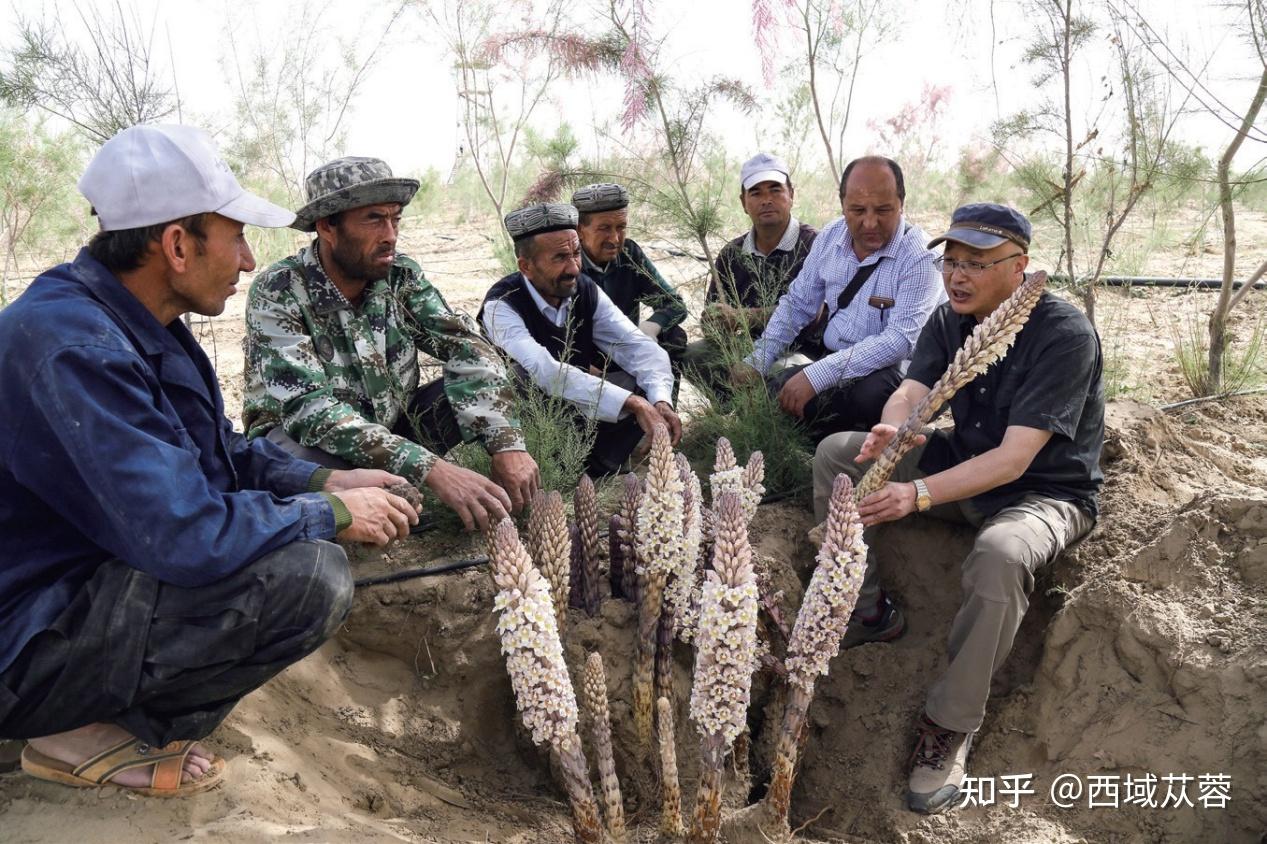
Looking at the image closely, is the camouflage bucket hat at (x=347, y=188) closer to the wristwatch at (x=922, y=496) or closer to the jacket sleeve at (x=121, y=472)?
the jacket sleeve at (x=121, y=472)

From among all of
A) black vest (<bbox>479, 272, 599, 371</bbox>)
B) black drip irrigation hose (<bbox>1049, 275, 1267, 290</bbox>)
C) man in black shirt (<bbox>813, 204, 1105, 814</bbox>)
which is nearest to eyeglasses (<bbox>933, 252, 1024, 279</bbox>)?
man in black shirt (<bbox>813, 204, 1105, 814</bbox>)

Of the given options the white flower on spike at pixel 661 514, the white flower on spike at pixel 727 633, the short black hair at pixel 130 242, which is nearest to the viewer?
the short black hair at pixel 130 242

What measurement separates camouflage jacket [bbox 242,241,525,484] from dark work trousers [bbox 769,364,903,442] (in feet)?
4.90

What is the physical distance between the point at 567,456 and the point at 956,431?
5.01 feet

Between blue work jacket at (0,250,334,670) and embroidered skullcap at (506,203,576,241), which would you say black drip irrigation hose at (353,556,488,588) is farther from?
embroidered skullcap at (506,203,576,241)

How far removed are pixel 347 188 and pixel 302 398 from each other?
2.60ft

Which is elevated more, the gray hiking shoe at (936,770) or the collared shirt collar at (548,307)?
the collared shirt collar at (548,307)

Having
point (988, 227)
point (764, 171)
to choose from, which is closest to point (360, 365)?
point (988, 227)

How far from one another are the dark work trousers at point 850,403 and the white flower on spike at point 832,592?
179 centimetres

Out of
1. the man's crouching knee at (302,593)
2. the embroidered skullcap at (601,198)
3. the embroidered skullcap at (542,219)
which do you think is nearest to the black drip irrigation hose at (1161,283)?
the embroidered skullcap at (601,198)

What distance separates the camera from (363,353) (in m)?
3.83

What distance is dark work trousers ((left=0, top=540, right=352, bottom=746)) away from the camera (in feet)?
7.32

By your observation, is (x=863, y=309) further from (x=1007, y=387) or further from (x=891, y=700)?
(x=891, y=700)

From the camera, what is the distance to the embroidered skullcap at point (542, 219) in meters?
4.58
